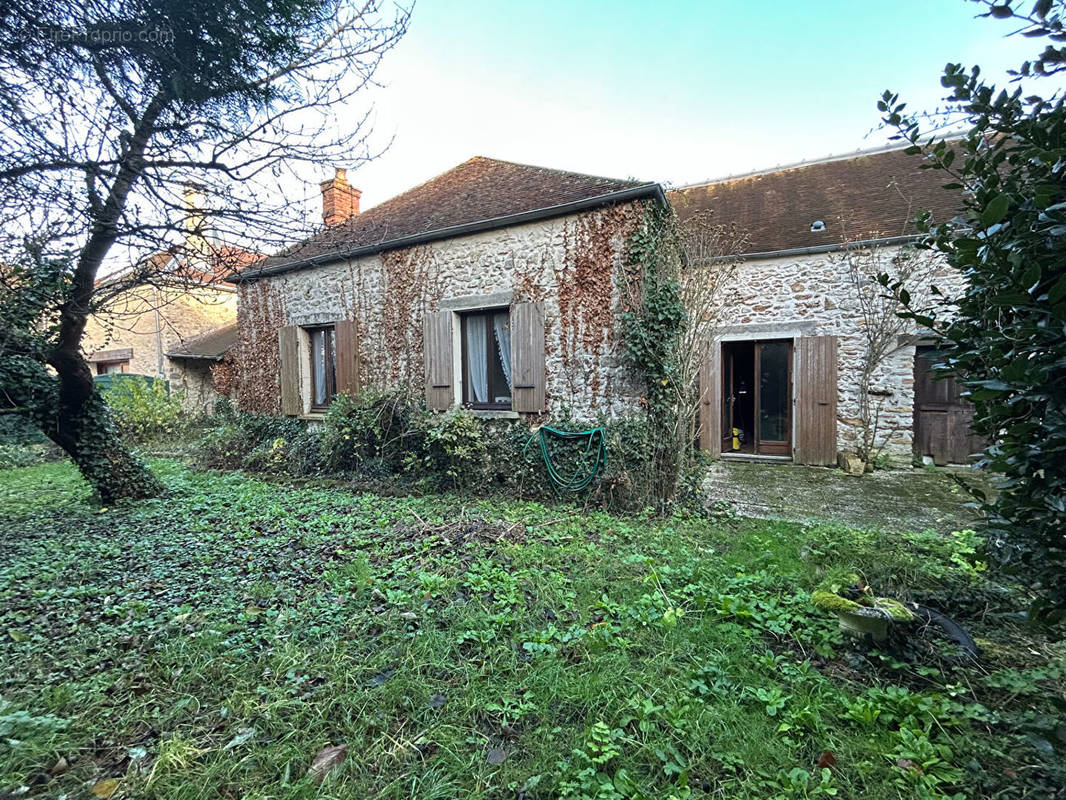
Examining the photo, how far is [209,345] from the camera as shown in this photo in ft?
41.6

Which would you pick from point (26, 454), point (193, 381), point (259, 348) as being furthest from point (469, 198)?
point (193, 381)

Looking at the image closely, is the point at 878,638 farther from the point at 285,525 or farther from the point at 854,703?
the point at 285,525

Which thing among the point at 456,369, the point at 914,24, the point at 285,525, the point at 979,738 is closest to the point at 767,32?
the point at 914,24

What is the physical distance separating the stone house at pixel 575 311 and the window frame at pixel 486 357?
2 cm

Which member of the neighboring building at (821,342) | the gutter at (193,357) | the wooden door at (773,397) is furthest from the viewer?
the gutter at (193,357)

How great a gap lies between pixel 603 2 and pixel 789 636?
7453mm

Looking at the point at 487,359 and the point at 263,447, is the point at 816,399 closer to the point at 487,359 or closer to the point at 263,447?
the point at 487,359

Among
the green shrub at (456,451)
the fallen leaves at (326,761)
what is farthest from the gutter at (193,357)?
the fallen leaves at (326,761)

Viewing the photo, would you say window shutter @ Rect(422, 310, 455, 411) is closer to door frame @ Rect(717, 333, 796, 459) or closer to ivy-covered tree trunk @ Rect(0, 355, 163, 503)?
ivy-covered tree trunk @ Rect(0, 355, 163, 503)

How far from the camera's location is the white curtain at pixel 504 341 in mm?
6629

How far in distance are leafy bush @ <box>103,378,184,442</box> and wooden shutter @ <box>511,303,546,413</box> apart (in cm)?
942

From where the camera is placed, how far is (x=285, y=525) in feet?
15.4

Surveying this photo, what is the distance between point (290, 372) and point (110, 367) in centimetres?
1045

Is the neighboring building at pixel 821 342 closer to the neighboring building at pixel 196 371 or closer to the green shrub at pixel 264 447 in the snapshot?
the green shrub at pixel 264 447
